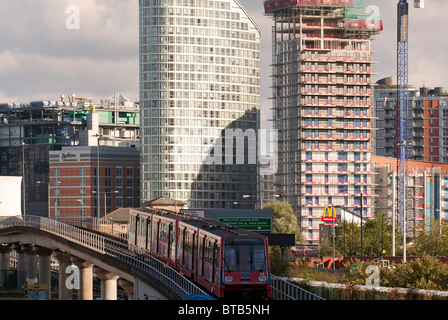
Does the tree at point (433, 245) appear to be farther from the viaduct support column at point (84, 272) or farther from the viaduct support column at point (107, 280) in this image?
the viaduct support column at point (107, 280)

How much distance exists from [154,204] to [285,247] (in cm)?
5572

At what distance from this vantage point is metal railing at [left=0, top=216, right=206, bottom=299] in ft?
170

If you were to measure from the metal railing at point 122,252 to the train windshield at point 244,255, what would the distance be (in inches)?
83.9

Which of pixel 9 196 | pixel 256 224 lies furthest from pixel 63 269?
pixel 9 196

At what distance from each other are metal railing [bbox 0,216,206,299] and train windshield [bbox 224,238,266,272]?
213 cm

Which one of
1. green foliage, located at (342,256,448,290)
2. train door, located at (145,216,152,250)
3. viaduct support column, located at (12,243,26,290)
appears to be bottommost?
viaduct support column, located at (12,243,26,290)

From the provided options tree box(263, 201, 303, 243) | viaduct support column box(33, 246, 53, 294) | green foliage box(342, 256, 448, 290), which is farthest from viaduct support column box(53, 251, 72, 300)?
tree box(263, 201, 303, 243)

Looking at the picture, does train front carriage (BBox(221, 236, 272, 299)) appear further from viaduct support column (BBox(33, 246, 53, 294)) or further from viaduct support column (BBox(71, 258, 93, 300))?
viaduct support column (BBox(33, 246, 53, 294))

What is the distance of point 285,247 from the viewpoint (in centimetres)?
8800

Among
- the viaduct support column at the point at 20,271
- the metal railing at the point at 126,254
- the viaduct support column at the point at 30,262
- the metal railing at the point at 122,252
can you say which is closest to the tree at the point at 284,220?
the viaduct support column at the point at 20,271

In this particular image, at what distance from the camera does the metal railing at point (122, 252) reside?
51.8m
